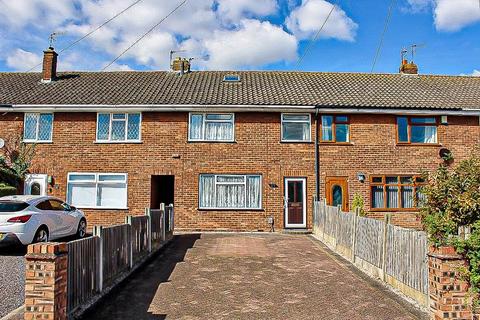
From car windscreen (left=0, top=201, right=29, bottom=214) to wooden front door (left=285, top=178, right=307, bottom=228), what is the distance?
8819 mm

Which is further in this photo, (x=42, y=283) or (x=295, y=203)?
(x=295, y=203)

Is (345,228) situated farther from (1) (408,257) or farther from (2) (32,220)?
(2) (32,220)

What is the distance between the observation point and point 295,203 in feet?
48.2

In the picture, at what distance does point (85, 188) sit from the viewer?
14891 mm

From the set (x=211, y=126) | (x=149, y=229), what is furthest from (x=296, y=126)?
(x=149, y=229)

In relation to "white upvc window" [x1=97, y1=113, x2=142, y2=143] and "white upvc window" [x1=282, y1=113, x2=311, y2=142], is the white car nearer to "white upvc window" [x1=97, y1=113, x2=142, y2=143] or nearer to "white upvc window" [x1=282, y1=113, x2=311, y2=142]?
"white upvc window" [x1=97, y1=113, x2=142, y2=143]

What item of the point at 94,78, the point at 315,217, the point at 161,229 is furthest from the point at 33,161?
the point at 315,217

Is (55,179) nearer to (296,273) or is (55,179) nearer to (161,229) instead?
(161,229)

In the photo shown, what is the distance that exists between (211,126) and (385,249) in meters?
9.28

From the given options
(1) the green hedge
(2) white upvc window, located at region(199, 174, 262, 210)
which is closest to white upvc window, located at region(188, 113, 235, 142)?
(2) white upvc window, located at region(199, 174, 262, 210)

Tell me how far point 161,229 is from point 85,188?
5.24 m

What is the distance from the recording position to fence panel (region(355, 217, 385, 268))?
24.1 ft

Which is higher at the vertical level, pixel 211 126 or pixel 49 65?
pixel 49 65

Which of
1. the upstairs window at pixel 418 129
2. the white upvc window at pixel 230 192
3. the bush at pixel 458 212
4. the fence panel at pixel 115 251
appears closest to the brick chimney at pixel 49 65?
the white upvc window at pixel 230 192
